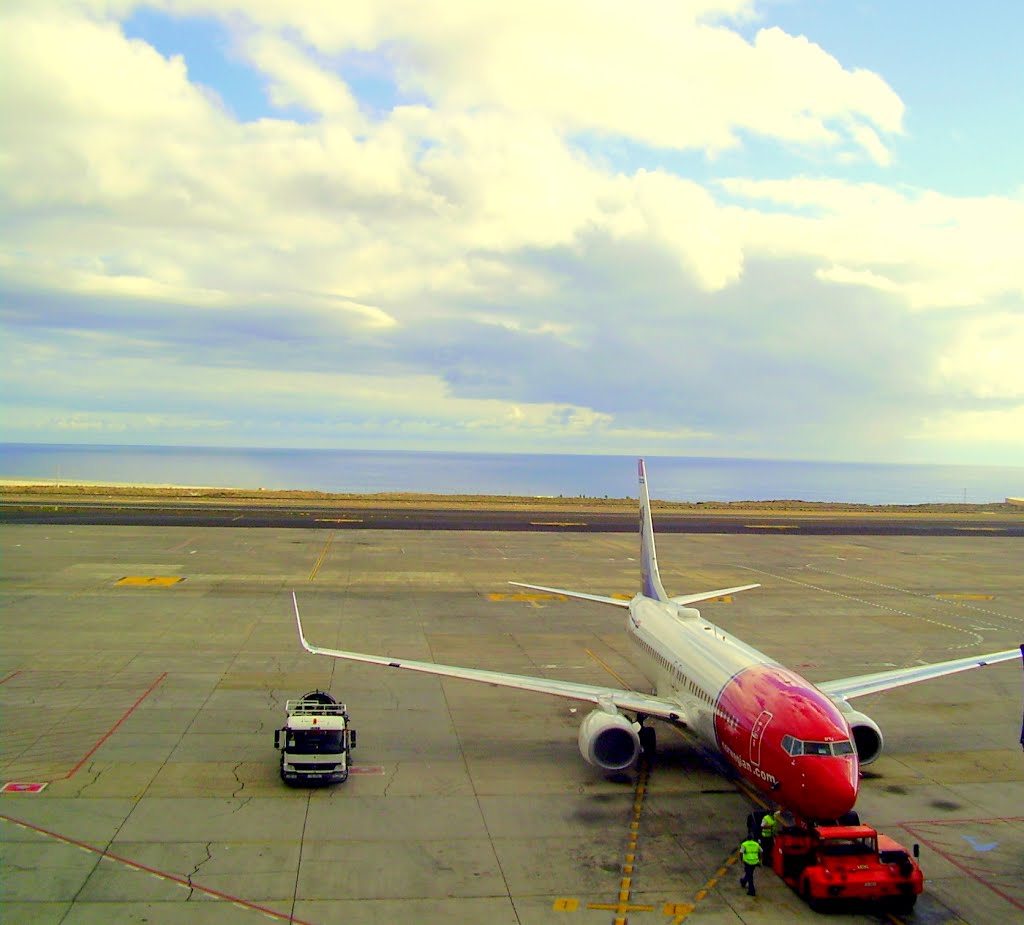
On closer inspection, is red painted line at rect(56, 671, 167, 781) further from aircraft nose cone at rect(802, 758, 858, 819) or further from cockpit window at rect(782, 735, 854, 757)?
aircraft nose cone at rect(802, 758, 858, 819)

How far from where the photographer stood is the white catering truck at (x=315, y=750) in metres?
23.0

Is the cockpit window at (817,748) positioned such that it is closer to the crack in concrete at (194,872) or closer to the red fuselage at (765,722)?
the red fuselage at (765,722)

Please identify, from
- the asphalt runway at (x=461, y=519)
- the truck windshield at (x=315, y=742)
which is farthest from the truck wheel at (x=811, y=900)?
the asphalt runway at (x=461, y=519)

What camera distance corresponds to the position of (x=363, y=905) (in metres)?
17.1

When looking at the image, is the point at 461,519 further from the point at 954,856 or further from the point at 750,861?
the point at 750,861

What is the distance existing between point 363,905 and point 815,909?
920 centimetres

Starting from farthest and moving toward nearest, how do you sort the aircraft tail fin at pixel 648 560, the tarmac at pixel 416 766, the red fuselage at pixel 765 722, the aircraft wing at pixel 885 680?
the aircraft tail fin at pixel 648 560 → the aircraft wing at pixel 885 680 → the red fuselage at pixel 765 722 → the tarmac at pixel 416 766

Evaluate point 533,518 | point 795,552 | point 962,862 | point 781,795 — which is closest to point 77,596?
point 781,795

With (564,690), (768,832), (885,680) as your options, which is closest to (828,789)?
(768,832)

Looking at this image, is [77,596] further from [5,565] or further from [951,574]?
[951,574]

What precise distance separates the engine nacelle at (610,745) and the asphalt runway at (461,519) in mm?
66322

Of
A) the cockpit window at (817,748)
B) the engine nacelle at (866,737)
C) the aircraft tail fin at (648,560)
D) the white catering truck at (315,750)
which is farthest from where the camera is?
the aircraft tail fin at (648,560)

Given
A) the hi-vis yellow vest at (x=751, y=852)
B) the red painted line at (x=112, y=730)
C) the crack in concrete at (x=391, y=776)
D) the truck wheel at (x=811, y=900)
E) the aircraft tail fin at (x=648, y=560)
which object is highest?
the aircraft tail fin at (x=648, y=560)

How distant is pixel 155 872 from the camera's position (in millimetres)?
18078
